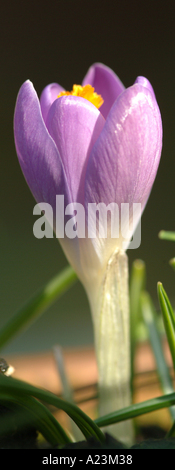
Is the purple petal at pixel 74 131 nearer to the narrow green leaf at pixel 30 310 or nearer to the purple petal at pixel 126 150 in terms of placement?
the purple petal at pixel 126 150

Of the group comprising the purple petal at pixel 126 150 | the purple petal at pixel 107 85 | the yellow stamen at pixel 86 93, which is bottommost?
the purple petal at pixel 126 150

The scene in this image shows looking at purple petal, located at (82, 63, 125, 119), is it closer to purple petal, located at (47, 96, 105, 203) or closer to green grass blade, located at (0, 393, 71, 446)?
purple petal, located at (47, 96, 105, 203)

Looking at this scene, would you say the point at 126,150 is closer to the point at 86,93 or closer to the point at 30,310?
the point at 86,93

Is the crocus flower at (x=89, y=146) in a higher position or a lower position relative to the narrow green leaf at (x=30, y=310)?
higher

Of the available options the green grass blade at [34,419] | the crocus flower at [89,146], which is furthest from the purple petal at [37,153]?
the green grass blade at [34,419]

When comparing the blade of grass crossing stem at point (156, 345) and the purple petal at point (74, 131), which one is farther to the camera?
the blade of grass crossing stem at point (156, 345)

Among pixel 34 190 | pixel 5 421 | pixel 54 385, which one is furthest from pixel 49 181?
pixel 54 385
